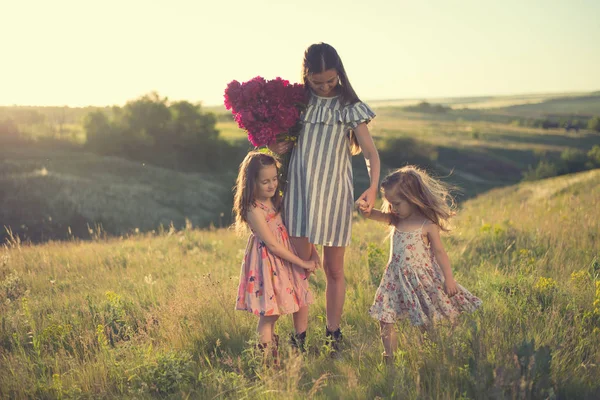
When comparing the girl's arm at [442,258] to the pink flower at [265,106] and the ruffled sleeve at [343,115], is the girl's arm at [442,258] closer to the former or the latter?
the ruffled sleeve at [343,115]

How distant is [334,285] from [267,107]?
1451 mm

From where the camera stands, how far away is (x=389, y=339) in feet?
11.6

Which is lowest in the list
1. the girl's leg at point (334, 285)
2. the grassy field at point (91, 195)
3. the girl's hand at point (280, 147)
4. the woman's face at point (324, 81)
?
the grassy field at point (91, 195)

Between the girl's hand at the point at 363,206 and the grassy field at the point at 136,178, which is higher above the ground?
the girl's hand at the point at 363,206

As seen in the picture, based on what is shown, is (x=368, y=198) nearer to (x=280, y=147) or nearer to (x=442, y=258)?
(x=442, y=258)

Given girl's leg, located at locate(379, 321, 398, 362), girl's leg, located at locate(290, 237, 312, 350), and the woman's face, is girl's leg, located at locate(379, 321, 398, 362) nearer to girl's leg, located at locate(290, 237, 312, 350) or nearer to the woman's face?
girl's leg, located at locate(290, 237, 312, 350)

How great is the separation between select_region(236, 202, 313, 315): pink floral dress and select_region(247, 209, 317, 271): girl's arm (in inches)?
3.2

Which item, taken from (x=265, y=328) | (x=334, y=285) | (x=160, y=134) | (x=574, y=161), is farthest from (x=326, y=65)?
(x=574, y=161)

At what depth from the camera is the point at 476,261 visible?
6109mm

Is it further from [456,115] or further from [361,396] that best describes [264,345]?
[456,115]

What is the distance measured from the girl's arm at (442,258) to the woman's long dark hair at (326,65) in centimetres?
109

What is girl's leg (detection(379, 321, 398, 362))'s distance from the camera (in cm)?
351

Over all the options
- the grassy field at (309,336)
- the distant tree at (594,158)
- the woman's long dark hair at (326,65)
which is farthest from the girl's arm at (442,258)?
the distant tree at (594,158)

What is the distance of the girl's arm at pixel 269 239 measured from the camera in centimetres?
361
